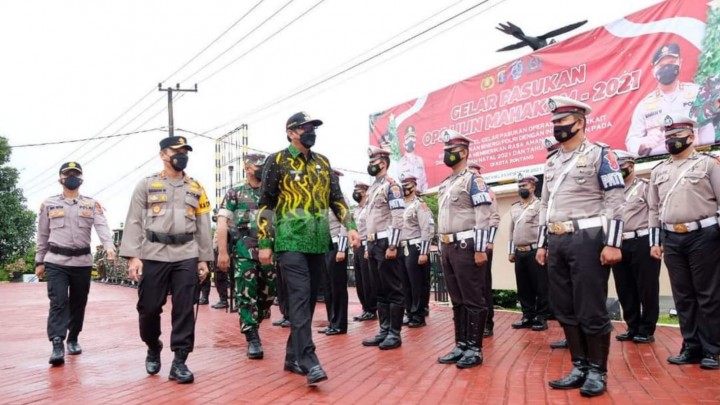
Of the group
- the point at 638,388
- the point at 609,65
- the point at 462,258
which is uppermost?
the point at 609,65

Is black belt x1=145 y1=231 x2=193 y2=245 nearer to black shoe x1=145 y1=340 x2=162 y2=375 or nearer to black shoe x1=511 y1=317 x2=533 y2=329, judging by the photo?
black shoe x1=145 y1=340 x2=162 y2=375

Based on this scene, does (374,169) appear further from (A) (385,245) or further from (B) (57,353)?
(B) (57,353)

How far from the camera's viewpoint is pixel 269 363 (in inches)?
229

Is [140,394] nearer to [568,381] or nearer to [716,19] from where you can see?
[568,381]

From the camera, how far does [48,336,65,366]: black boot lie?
5902 mm

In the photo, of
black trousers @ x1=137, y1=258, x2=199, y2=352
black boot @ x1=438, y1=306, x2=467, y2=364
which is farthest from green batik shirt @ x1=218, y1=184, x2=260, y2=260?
black boot @ x1=438, y1=306, x2=467, y2=364

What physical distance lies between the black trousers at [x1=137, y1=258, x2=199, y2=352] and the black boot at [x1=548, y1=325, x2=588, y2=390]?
293 centimetres

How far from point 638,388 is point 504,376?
992 mm

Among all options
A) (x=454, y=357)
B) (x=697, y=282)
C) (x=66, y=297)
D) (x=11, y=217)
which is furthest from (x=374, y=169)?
(x=11, y=217)

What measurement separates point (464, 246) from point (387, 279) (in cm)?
142

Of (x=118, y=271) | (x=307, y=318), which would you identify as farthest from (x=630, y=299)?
(x=118, y=271)

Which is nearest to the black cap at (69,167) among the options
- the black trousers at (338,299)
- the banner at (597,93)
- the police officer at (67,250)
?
the police officer at (67,250)

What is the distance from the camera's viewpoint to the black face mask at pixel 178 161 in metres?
5.36

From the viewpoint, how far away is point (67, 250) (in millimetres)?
6551
